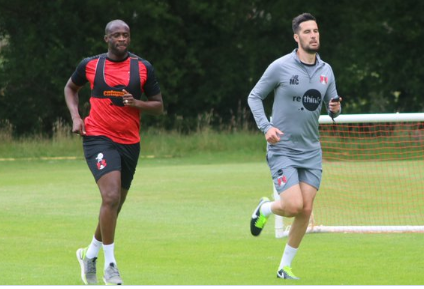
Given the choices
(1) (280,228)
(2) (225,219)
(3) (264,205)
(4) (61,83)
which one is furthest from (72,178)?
(4) (61,83)

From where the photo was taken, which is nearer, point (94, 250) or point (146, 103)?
point (146, 103)

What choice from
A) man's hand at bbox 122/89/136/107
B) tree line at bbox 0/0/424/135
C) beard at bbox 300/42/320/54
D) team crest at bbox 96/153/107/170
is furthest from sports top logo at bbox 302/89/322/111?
tree line at bbox 0/0/424/135

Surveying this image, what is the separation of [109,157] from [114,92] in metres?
0.55

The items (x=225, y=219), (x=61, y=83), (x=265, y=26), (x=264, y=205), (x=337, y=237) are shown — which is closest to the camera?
(x=264, y=205)

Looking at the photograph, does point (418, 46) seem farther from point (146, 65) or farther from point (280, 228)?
point (146, 65)

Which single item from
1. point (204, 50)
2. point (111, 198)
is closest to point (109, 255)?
point (111, 198)

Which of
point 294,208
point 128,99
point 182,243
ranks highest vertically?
point 128,99

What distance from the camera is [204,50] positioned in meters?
40.9

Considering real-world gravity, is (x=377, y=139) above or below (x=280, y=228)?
below

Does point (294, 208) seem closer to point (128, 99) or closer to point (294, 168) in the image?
point (294, 168)

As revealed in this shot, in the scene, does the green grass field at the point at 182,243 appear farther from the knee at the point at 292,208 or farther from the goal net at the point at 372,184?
the goal net at the point at 372,184

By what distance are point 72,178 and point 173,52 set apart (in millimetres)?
17727

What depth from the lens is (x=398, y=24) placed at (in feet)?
129

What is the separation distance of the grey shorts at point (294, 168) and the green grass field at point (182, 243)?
2.85 feet
